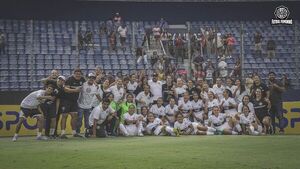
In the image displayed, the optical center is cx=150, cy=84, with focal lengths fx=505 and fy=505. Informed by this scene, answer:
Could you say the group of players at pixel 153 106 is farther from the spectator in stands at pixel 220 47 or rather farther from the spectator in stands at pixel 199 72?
the spectator in stands at pixel 220 47

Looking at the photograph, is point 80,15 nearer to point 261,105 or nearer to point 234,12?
point 234,12

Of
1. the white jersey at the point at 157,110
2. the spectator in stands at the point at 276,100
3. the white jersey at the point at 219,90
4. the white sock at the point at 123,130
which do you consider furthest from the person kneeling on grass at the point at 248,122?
the white sock at the point at 123,130

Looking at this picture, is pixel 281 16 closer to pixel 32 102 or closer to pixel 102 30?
pixel 102 30

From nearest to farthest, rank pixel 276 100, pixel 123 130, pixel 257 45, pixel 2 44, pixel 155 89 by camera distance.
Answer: pixel 123 130 < pixel 276 100 < pixel 155 89 < pixel 2 44 < pixel 257 45

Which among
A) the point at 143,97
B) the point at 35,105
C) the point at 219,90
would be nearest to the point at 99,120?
the point at 35,105

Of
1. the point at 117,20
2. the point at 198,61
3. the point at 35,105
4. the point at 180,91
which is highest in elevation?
the point at 117,20

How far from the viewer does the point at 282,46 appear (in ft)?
82.7

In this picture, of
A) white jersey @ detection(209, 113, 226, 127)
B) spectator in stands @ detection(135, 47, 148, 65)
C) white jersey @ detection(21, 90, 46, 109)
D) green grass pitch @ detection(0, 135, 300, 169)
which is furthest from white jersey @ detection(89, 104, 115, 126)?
spectator in stands @ detection(135, 47, 148, 65)

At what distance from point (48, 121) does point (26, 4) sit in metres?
15.0

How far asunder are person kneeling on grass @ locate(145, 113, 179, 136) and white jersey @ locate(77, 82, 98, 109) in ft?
6.91

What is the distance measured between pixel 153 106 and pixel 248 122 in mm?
3252

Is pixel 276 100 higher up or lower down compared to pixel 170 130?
higher up

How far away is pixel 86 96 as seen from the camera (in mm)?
15633

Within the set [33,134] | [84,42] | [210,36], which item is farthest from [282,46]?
[33,134]
